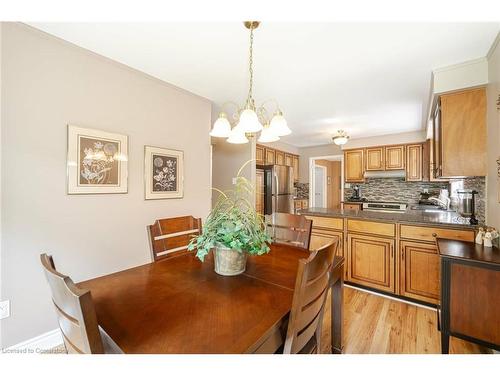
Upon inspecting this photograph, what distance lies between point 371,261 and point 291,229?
133 cm

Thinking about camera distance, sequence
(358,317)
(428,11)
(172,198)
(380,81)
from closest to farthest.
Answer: (428,11), (358,317), (380,81), (172,198)

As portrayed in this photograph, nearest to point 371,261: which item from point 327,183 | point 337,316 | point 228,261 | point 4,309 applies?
point 337,316

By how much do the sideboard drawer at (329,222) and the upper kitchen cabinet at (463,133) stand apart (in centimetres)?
110

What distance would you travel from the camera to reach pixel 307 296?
32.8 inches

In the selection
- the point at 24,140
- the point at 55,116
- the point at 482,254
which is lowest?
the point at 482,254

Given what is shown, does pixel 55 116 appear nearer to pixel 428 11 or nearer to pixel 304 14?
pixel 304 14

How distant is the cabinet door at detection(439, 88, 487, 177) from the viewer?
1932 millimetres

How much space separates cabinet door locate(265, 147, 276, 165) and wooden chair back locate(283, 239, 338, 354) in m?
3.90

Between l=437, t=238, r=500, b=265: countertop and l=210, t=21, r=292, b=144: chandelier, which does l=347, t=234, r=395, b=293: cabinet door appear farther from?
l=210, t=21, r=292, b=144: chandelier

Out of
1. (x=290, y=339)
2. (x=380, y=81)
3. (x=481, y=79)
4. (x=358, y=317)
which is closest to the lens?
(x=290, y=339)

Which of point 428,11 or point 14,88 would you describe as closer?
point 428,11

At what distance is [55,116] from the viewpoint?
5.67 feet

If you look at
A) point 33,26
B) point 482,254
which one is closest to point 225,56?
point 33,26

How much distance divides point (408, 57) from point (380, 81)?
453mm
